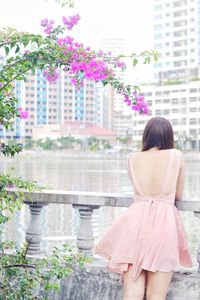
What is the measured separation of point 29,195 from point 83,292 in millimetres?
795

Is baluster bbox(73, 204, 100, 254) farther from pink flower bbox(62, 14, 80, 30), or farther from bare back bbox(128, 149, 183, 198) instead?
pink flower bbox(62, 14, 80, 30)

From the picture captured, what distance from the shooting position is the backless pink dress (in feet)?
12.2

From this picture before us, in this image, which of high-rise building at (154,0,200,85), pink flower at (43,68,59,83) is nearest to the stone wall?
pink flower at (43,68,59,83)

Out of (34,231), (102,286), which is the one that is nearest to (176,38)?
(34,231)

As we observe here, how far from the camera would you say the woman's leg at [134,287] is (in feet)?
12.1

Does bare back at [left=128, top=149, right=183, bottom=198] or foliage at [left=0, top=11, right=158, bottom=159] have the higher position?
foliage at [left=0, top=11, right=158, bottom=159]

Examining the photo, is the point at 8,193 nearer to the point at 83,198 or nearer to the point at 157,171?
the point at 83,198

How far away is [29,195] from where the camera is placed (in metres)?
4.68

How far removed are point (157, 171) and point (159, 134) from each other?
23 cm

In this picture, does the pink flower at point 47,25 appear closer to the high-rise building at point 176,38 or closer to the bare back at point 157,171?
the bare back at point 157,171

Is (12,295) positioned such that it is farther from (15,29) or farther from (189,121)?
(189,121)

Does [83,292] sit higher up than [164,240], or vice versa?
[164,240]

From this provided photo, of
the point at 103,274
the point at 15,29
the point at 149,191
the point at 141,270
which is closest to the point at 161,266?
the point at 141,270

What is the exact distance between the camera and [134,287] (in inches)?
146
